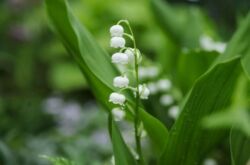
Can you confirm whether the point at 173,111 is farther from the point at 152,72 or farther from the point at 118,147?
the point at 118,147

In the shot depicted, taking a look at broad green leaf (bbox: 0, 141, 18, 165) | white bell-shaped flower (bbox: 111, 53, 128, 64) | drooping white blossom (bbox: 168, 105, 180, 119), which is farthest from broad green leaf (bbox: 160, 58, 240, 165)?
A: broad green leaf (bbox: 0, 141, 18, 165)

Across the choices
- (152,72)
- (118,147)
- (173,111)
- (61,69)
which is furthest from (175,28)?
(61,69)

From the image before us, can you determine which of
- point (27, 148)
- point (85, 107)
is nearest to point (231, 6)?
point (27, 148)

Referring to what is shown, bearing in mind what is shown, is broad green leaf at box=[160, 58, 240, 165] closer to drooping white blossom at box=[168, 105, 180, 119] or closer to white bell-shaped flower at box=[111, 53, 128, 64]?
white bell-shaped flower at box=[111, 53, 128, 64]

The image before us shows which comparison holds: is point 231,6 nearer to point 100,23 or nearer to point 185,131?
point 185,131

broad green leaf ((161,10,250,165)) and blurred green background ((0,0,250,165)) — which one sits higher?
broad green leaf ((161,10,250,165))

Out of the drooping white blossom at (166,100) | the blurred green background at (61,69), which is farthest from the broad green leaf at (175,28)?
the drooping white blossom at (166,100)
